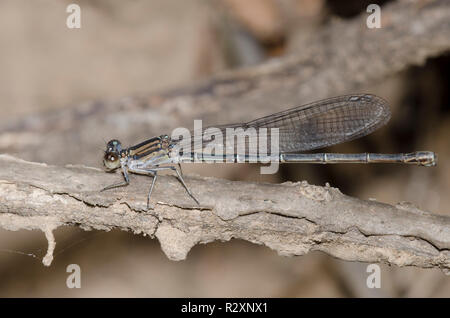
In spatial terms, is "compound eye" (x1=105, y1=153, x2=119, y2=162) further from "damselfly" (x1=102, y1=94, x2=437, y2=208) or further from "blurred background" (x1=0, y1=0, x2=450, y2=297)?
"blurred background" (x1=0, y1=0, x2=450, y2=297)

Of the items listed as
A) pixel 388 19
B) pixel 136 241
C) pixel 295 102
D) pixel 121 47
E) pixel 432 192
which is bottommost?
pixel 136 241

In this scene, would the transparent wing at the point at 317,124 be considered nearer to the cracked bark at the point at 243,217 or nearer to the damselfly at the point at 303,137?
the damselfly at the point at 303,137

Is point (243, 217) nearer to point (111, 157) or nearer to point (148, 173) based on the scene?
point (148, 173)

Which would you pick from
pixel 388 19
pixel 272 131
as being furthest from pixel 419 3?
pixel 272 131

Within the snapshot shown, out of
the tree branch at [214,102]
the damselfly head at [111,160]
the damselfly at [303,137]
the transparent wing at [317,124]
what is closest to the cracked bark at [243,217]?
the damselfly head at [111,160]

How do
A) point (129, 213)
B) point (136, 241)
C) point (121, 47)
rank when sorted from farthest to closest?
point (121, 47) < point (136, 241) < point (129, 213)

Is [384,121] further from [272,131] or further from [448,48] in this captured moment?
[448,48]
